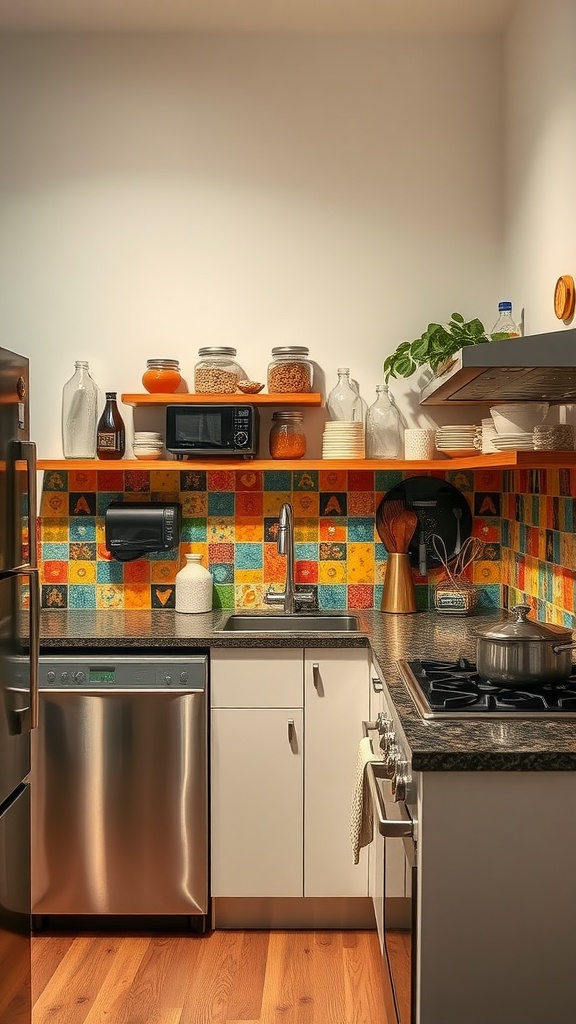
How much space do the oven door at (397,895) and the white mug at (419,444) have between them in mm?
1462

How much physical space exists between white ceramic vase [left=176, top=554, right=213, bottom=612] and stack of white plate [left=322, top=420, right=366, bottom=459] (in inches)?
24.0

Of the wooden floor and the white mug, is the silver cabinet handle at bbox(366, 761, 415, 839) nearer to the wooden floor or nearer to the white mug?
the wooden floor

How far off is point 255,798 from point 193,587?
802 mm

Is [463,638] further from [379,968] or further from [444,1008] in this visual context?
[444,1008]

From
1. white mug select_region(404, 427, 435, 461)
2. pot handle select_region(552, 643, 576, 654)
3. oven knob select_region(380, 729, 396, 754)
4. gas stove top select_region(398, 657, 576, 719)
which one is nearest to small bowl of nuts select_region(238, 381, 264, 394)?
white mug select_region(404, 427, 435, 461)

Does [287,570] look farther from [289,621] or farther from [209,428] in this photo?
[209,428]

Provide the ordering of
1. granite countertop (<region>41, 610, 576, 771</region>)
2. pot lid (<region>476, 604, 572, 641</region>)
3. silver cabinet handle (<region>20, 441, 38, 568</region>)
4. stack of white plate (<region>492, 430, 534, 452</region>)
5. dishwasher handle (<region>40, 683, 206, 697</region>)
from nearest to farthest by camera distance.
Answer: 1. granite countertop (<region>41, 610, 576, 771</region>)
2. pot lid (<region>476, 604, 572, 641</region>)
3. silver cabinet handle (<region>20, 441, 38, 568</region>)
4. stack of white plate (<region>492, 430, 534, 452</region>)
5. dishwasher handle (<region>40, 683, 206, 697</region>)

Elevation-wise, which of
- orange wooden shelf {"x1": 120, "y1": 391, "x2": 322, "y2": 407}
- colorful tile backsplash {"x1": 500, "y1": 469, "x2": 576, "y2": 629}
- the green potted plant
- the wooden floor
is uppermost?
the green potted plant

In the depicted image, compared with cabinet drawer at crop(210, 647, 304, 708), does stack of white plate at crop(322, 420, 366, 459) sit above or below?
above

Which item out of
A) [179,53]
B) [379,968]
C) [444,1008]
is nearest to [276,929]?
[379,968]

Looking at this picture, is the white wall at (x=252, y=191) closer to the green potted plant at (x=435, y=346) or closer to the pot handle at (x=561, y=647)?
the green potted plant at (x=435, y=346)

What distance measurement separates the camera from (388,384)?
3.51m

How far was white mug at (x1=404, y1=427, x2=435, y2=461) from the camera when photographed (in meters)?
3.37

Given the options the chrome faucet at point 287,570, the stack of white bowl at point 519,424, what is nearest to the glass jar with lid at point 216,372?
the chrome faucet at point 287,570
